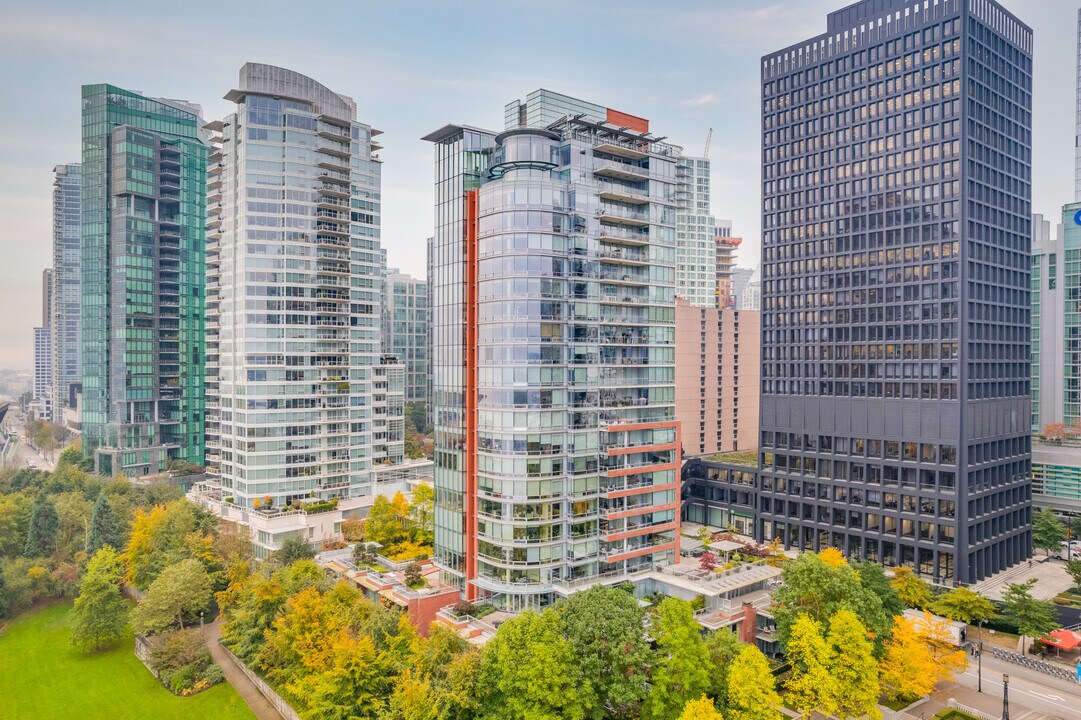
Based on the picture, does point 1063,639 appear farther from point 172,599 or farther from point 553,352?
point 172,599

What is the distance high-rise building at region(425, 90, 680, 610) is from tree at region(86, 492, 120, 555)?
50.0 metres

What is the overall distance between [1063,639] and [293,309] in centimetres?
9477

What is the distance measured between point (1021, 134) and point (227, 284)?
112m

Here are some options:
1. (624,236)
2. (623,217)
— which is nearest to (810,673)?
(624,236)

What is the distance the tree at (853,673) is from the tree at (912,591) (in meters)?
20.5

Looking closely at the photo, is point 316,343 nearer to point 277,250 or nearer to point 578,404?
point 277,250

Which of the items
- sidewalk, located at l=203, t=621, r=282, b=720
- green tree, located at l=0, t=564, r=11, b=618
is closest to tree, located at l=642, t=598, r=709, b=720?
sidewalk, located at l=203, t=621, r=282, b=720

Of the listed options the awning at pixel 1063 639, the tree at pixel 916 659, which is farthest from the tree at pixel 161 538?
the awning at pixel 1063 639

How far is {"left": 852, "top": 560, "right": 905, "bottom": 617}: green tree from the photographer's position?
59.4 metres

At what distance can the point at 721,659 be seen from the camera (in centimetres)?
4925

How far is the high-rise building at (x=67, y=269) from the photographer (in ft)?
611

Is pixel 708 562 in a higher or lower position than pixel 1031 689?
higher

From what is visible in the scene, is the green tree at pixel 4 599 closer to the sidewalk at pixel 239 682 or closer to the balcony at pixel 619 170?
the sidewalk at pixel 239 682

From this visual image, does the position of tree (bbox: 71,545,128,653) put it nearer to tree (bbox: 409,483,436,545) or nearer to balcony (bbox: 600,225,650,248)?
tree (bbox: 409,483,436,545)
